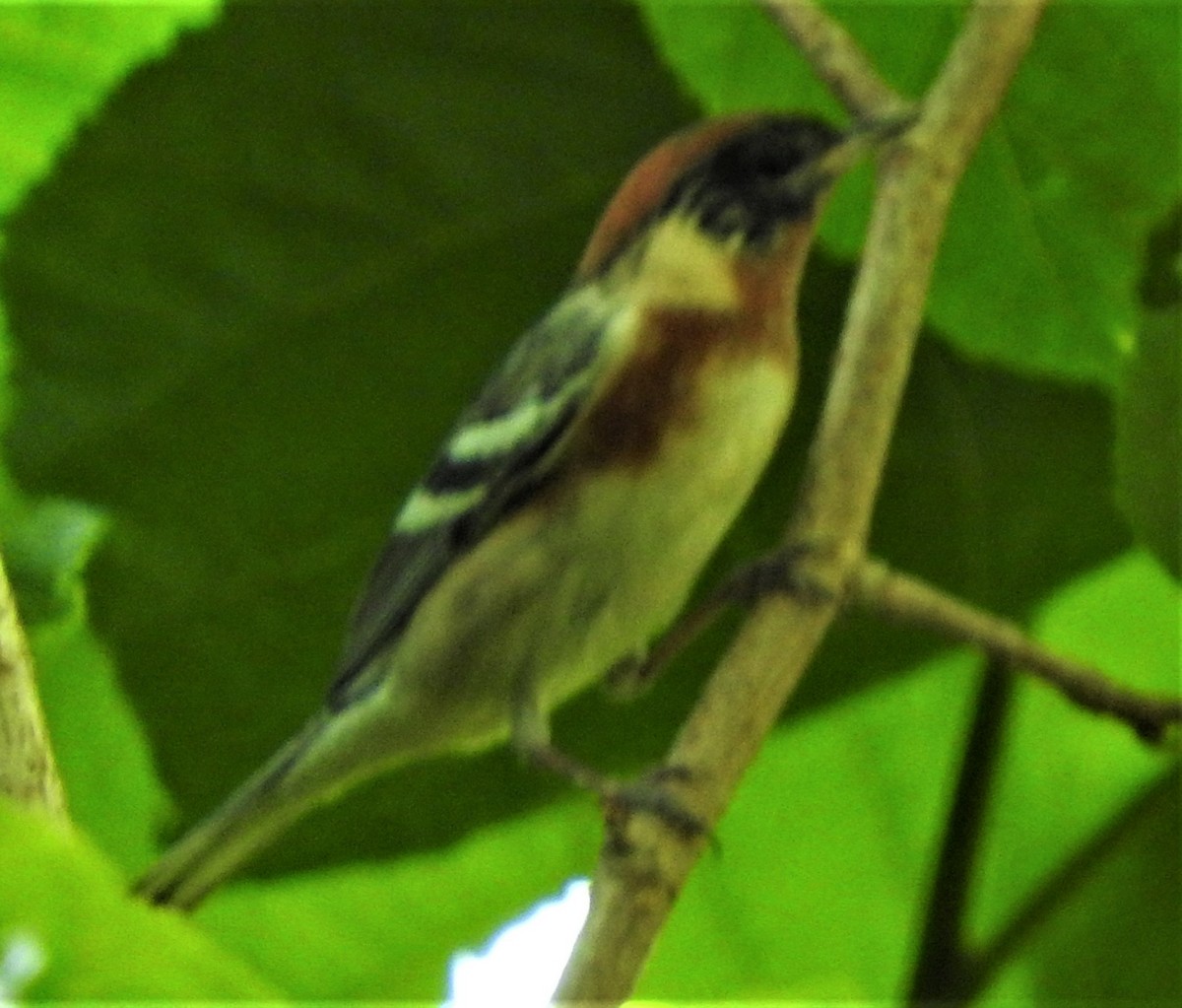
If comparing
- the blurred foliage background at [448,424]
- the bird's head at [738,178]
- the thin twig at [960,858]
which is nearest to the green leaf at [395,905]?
the blurred foliage background at [448,424]

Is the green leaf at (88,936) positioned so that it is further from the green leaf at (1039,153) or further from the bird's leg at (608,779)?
the green leaf at (1039,153)

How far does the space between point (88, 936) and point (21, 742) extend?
6.4 inches

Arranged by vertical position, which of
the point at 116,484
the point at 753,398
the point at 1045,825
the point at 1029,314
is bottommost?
the point at 1045,825

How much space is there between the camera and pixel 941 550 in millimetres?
737

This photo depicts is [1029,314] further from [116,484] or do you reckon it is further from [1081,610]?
[116,484]

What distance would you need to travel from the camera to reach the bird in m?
0.60

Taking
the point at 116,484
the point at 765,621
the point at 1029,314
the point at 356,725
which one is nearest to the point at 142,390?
the point at 116,484

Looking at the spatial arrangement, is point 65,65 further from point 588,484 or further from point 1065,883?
point 1065,883

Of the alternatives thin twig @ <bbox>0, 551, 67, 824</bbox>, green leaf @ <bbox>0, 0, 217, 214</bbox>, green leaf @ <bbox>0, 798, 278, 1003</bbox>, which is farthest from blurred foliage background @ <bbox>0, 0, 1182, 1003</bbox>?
green leaf @ <bbox>0, 798, 278, 1003</bbox>

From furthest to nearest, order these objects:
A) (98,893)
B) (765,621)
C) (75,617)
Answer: (75,617) → (765,621) → (98,893)

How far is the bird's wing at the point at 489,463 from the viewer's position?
608 millimetres

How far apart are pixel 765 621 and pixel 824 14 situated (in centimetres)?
31

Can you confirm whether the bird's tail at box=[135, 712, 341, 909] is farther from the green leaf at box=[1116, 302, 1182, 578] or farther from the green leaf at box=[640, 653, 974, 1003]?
the green leaf at box=[1116, 302, 1182, 578]

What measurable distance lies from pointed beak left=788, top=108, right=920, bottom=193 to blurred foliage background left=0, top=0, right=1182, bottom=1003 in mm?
71
